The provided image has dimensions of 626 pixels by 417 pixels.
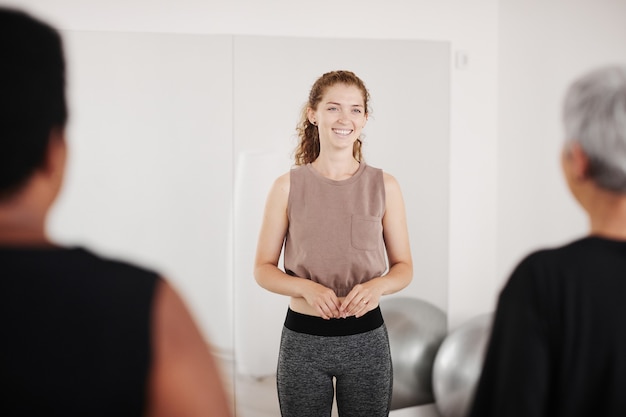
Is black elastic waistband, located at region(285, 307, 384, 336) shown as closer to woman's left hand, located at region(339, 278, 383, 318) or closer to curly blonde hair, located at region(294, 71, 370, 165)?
woman's left hand, located at region(339, 278, 383, 318)

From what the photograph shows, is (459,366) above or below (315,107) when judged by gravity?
below

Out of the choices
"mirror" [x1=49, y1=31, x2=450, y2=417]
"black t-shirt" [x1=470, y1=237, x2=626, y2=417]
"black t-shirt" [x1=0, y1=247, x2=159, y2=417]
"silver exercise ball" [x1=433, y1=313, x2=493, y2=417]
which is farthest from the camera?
"silver exercise ball" [x1=433, y1=313, x2=493, y2=417]

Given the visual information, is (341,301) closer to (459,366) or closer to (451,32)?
(459,366)

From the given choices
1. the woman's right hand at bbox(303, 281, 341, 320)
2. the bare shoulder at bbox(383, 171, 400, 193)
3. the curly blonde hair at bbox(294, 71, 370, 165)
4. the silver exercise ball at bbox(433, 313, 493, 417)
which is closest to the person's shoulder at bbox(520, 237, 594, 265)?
the woman's right hand at bbox(303, 281, 341, 320)

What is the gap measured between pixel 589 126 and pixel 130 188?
2580 mm

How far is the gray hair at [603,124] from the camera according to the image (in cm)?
104

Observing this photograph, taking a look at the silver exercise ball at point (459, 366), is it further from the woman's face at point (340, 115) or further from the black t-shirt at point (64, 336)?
the black t-shirt at point (64, 336)

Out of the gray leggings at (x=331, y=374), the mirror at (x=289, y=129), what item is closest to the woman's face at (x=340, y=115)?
the gray leggings at (x=331, y=374)

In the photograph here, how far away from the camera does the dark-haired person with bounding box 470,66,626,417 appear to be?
3.35 ft

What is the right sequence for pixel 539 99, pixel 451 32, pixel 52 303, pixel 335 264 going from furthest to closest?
pixel 451 32 → pixel 539 99 → pixel 335 264 → pixel 52 303

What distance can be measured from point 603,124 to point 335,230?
1.32m

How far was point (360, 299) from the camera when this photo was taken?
7.13 ft

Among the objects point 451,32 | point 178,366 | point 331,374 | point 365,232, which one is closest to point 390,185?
point 365,232

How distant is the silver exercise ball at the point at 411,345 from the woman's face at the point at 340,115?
55.7 inches
